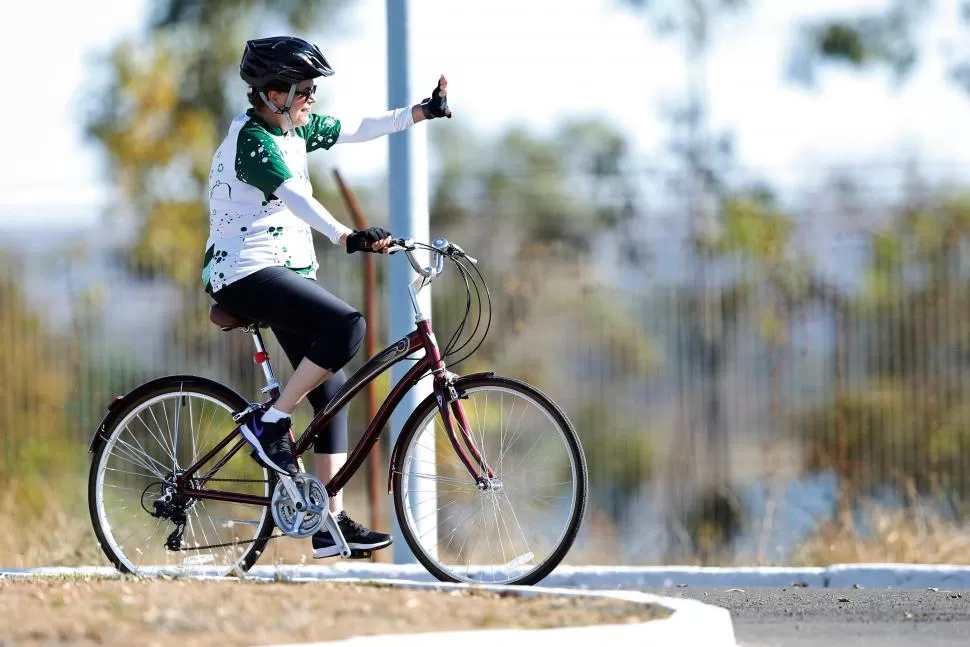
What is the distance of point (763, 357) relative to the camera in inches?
508

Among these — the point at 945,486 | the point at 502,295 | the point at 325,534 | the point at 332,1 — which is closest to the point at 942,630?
the point at 325,534

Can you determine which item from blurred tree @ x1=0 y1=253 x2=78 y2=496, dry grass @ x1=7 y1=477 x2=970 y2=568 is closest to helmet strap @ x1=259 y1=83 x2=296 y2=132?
dry grass @ x1=7 y1=477 x2=970 y2=568

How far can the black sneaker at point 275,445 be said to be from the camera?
6285 millimetres

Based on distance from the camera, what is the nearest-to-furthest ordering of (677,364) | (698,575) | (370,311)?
1. (698,575)
2. (370,311)
3. (677,364)

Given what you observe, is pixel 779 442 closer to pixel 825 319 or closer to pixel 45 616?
pixel 825 319

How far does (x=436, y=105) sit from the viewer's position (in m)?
6.46

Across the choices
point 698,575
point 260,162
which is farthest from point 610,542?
point 260,162

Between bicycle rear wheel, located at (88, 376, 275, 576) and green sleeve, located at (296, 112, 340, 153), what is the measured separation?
1.06 meters

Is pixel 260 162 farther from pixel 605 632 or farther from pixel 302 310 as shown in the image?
pixel 605 632

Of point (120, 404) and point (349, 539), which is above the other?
point (120, 404)

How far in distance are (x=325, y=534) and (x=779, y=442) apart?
22.1 feet

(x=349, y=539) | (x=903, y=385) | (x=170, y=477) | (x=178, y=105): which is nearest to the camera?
(x=349, y=539)

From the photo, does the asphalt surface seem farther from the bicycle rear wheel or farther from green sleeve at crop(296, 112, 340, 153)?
green sleeve at crop(296, 112, 340, 153)

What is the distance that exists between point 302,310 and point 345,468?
2.09 feet
